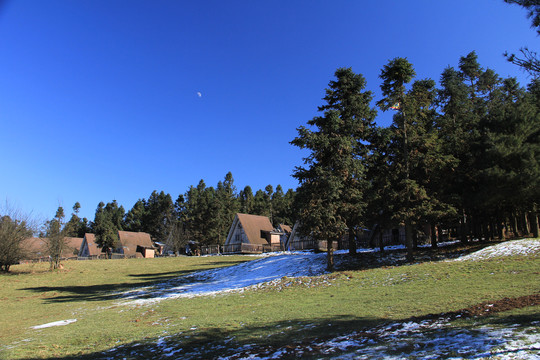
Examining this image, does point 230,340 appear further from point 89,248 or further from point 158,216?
point 158,216

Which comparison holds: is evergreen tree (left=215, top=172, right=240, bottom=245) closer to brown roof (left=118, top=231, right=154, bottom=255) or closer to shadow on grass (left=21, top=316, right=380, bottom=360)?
brown roof (left=118, top=231, right=154, bottom=255)

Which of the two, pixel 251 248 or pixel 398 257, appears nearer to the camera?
pixel 398 257

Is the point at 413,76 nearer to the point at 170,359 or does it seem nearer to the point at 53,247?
the point at 170,359

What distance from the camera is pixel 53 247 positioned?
114 ft

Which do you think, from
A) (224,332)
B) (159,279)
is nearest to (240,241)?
(159,279)

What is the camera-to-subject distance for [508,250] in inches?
779

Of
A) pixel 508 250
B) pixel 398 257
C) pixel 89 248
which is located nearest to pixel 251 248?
pixel 398 257

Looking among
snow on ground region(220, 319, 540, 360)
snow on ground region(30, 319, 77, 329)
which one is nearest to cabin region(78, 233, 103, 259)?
snow on ground region(30, 319, 77, 329)

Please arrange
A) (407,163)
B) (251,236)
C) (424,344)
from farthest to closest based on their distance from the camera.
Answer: (251,236)
(407,163)
(424,344)

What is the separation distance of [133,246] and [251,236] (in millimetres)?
31384

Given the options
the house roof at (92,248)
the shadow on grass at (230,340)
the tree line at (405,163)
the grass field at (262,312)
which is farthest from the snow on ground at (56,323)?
the house roof at (92,248)

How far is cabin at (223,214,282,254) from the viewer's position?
54656 mm

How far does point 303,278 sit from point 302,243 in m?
27.9

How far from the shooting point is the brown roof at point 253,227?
55.9 metres
